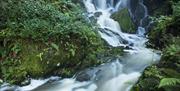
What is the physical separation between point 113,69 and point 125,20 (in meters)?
4.07

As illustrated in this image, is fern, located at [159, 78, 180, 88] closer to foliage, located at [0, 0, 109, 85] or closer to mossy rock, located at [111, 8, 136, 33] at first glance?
foliage, located at [0, 0, 109, 85]

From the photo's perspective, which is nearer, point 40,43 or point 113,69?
point 40,43

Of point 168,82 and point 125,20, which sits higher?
point 125,20

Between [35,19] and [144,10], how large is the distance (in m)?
5.94

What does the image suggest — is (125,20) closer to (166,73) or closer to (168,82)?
(166,73)

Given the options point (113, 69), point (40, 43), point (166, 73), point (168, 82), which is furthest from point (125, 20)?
point (168, 82)

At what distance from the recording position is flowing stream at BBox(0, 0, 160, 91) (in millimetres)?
7562

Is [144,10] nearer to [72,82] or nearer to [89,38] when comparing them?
[89,38]

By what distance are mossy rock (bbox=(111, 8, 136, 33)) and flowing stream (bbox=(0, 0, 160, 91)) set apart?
6.9 inches

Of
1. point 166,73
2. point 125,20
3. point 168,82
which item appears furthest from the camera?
point 125,20

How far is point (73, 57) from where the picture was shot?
8336 millimetres

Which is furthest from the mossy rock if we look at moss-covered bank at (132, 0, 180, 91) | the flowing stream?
moss-covered bank at (132, 0, 180, 91)

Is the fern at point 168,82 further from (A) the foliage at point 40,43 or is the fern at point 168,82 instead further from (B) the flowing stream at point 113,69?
(A) the foliage at point 40,43

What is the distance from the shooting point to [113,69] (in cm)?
855
